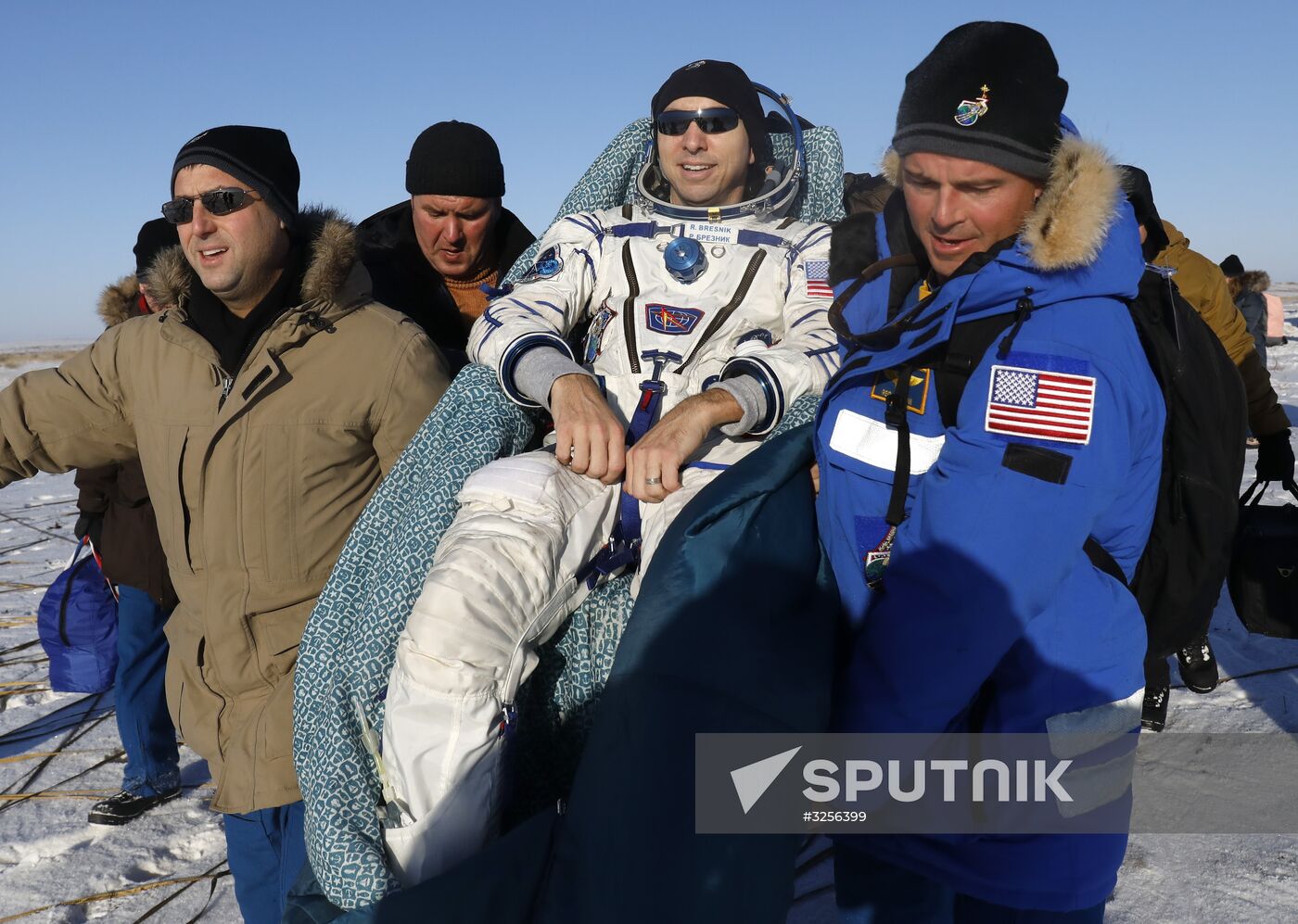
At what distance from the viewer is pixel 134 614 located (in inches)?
145

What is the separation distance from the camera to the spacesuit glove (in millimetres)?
2503

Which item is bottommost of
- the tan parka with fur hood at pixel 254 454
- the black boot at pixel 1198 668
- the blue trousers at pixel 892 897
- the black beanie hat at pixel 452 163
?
the blue trousers at pixel 892 897

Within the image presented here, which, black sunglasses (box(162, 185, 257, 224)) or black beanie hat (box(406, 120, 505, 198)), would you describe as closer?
black sunglasses (box(162, 185, 257, 224))

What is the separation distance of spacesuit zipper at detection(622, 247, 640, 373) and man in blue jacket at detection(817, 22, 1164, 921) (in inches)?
23.7

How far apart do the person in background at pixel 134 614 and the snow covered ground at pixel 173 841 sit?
11 centimetres

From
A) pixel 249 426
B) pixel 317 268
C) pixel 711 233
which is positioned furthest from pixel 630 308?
pixel 249 426

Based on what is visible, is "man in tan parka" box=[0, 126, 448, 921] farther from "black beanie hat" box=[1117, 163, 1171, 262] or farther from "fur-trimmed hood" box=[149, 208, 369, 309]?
"black beanie hat" box=[1117, 163, 1171, 262]

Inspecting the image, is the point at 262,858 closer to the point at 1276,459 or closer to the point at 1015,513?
the point at 1015,513

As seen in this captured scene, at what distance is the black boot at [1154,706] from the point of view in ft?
6.02

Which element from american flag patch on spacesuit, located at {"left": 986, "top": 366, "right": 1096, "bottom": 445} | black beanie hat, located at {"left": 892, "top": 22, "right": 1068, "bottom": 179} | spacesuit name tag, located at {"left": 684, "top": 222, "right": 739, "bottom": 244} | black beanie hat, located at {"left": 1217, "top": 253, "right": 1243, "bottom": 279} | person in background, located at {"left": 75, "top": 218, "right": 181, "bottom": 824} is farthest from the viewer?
black beanie hat, located at {"left": 1217, "top": 253, "right": 1243, "bottom": 279}

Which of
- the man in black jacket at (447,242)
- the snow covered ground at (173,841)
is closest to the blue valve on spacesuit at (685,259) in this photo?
the man in black jacket at (447,242)

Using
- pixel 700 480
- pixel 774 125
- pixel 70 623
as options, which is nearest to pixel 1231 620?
pixel 774 125

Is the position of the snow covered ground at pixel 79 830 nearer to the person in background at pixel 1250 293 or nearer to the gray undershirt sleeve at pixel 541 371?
the gray undershirt sleeve at pixel 541 371

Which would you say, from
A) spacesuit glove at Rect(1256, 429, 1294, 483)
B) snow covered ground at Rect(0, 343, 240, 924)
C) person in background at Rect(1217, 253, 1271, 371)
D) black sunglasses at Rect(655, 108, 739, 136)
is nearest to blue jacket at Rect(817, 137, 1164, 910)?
black sunglasses at Rect(655, 108, 739, 136)
